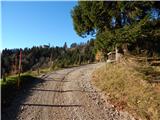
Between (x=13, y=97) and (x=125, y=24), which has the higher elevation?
(x=125, y=24)

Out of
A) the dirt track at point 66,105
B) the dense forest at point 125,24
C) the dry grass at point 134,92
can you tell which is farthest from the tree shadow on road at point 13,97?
the dense forest at point 125,24

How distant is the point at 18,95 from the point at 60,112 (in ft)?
14.9

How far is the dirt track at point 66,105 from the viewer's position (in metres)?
13.6

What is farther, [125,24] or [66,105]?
[125,24]

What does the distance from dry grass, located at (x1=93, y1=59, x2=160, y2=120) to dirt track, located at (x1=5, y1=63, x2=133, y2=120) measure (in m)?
0.71

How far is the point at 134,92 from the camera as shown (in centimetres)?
1655

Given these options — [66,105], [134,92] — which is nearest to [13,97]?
[66,105]

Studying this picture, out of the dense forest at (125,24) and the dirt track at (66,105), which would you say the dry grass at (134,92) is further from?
the dense forest at (125,24)

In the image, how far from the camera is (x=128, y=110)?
14531mm

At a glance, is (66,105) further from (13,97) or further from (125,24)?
(125,24)

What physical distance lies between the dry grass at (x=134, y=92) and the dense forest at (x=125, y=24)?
15.8ft

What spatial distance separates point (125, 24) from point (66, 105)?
16203 mm

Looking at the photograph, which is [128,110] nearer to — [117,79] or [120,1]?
[117,79]

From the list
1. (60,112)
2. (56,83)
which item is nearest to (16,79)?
(56,83)
